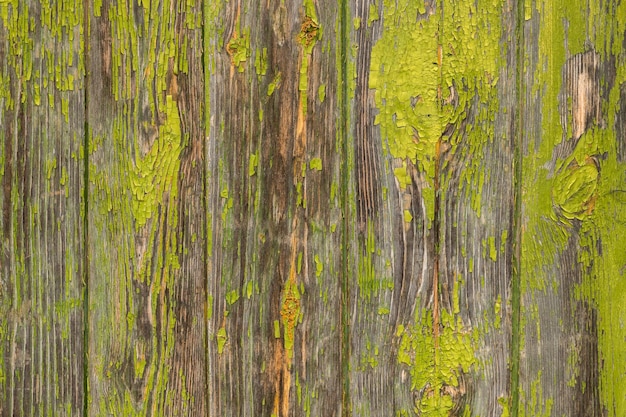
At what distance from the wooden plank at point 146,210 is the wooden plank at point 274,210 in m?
0.03

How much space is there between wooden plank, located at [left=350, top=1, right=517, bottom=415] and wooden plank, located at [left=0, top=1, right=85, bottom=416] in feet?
1.42

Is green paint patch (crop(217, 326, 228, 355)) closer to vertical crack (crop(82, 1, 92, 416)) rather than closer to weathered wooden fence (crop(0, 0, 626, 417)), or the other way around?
weathered wooden fence (crop(0, 0, 626, 417))

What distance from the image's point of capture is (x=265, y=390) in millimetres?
993

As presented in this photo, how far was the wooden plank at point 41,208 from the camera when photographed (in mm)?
957

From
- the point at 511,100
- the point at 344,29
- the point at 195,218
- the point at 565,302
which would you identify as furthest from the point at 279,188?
the point at 565,302

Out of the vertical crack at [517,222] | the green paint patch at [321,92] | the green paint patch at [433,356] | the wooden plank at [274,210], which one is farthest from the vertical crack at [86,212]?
the vertical crack at [517,222]

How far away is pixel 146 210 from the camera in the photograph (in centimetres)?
97

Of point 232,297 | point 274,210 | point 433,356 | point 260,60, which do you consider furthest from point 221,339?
point 260,60

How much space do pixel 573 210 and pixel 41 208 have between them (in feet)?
2.71

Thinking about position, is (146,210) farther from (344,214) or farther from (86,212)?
(344,214)

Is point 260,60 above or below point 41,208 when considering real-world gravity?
above

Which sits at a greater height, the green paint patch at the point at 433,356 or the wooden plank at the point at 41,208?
the wooden plank at the point at 41,208

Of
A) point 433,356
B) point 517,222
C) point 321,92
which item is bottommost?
point 433,356

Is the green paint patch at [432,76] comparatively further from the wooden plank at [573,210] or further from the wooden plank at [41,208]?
the wooden plank at [41,208]
